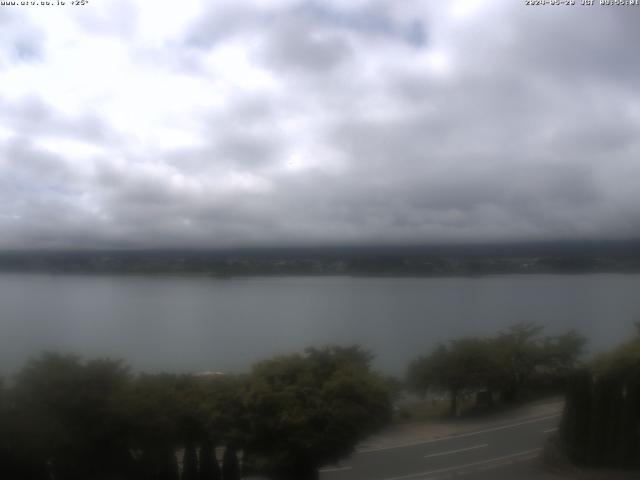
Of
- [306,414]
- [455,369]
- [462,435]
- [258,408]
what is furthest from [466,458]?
[258,408]

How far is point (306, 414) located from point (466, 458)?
3086 mm

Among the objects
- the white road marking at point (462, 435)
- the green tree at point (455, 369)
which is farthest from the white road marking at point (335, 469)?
the green tree at point (455, 369)

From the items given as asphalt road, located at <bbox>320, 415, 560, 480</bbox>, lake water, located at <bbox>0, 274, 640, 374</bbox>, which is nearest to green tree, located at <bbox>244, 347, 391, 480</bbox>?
asphalt road, located at <bbox>320, 415, 560, 480</bbox>

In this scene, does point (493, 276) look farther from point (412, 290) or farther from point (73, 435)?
point (73, 435)

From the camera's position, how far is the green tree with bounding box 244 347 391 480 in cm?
1037

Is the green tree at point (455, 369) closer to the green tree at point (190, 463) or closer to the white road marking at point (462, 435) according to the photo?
the white road marking at point (462, 435)

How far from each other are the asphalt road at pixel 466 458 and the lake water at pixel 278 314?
1.87 metres

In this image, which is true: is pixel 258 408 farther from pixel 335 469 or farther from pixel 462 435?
pixel 462 435

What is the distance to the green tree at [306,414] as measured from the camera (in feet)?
34.0

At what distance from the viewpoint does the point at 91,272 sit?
13.3m

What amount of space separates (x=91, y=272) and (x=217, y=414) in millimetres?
5253

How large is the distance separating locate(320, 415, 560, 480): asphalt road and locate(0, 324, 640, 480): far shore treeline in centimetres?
45

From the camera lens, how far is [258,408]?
10578 mm

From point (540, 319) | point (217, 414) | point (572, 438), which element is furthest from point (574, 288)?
point (217, 414)
